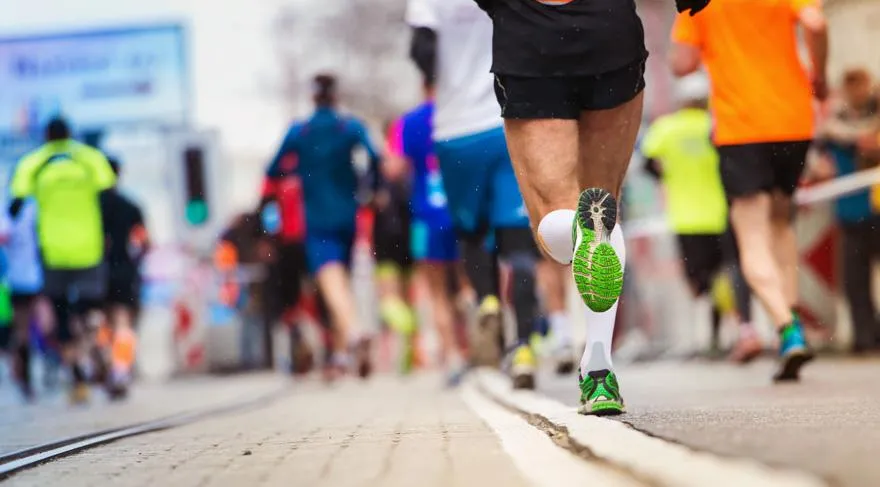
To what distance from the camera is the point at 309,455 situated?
15.8ft

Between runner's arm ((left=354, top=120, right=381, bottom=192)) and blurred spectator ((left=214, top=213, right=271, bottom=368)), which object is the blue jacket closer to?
runner's arm ((left=354, top=120, right=381, bottom=192))

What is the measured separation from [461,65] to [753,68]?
1.43 meters

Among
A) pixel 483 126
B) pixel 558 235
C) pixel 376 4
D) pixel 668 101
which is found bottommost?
pixel 558 235

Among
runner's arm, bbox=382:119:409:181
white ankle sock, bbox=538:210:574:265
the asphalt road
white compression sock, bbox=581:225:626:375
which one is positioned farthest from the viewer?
runner's arm, bbox=382:119:409:181

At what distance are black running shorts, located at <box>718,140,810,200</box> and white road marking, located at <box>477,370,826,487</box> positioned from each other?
10.6ft

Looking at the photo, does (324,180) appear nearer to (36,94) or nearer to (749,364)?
(749,364)

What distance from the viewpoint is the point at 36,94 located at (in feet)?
92.1

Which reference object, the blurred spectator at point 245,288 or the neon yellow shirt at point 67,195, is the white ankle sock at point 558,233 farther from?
the blurred spectator at point 245,288

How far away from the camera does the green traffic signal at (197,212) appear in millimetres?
19781

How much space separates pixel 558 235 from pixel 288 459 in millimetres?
1235

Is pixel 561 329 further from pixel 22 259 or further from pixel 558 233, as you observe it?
pixel 22 259

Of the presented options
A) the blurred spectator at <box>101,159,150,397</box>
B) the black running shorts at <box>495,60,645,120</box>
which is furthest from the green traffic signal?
the black running shorts at <box>495,60,645,120</box>

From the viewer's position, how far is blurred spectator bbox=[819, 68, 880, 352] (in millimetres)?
12195

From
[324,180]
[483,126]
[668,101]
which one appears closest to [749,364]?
[324,180]
